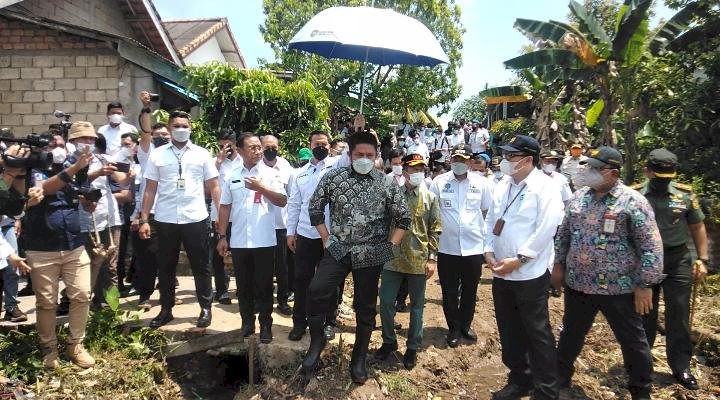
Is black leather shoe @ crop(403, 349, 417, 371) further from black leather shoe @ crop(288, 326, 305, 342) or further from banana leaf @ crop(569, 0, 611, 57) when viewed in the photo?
banana leaf @ crop(569, 0, 611, 57)

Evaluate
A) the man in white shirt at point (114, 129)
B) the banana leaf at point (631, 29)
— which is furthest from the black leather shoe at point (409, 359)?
the banana leaf at point (631, 29)

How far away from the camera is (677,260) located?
180 inches

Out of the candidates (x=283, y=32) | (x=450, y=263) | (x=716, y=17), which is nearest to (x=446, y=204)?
(x=450, y=263)

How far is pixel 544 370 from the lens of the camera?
3.88m

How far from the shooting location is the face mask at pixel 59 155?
4.76 metres

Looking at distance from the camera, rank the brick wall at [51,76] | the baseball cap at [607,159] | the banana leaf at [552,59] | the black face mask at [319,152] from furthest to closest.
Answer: the banana leaf at [552,59], the brick wall at [51,76], the black face mask at [319,152], the baseball cap at [607,159]

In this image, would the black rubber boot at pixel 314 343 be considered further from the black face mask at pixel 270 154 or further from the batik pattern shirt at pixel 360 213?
the black face mask at pixel 270 154

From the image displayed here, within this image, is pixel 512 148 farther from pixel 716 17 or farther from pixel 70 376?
pixel 716 17

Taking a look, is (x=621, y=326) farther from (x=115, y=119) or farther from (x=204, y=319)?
(x=115, y=119)

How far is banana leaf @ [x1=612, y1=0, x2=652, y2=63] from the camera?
33.3 feet

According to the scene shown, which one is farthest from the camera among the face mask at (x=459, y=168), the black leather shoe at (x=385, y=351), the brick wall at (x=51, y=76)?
the brick wall at (x=51, y=76)

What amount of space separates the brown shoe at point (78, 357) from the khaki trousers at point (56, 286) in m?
0.06

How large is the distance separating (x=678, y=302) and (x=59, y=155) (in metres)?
5.80

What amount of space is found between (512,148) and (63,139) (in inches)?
176
